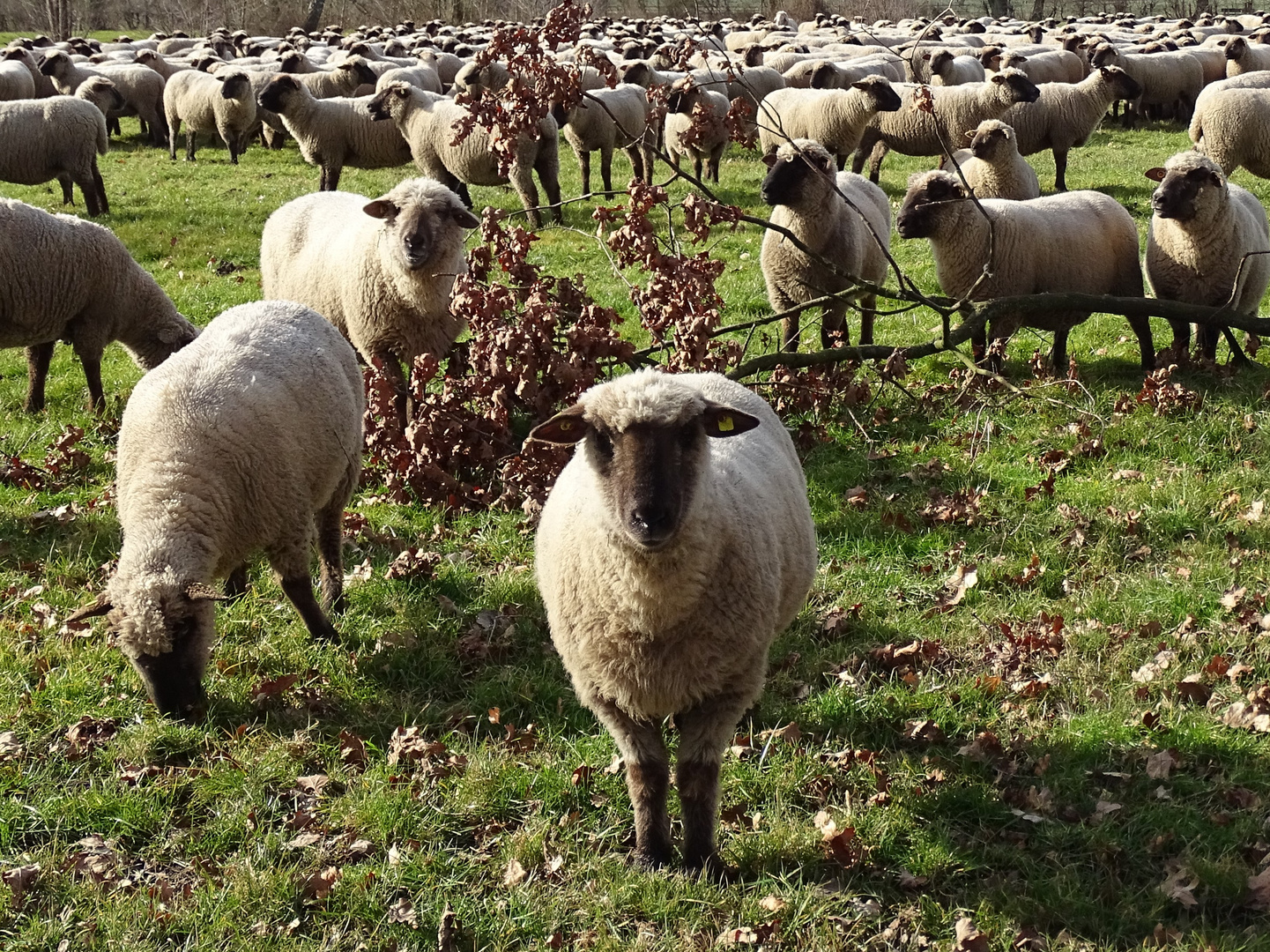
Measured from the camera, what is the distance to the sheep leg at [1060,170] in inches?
622

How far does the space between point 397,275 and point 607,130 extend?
914cm

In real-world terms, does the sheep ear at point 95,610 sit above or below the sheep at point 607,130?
below

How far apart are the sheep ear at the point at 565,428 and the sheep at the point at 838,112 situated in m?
12.5

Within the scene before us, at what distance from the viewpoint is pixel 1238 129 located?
46.5 feet

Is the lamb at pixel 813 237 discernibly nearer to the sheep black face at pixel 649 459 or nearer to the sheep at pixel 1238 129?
the sheep black face at pixel 649 459

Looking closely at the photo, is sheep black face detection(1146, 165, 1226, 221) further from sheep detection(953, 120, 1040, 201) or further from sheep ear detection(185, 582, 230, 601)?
sheep ear detection(185, 582, 230, 601)

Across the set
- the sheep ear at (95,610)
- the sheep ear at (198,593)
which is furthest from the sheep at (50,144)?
the sheep ear at (198,593)

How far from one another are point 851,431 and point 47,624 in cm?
478

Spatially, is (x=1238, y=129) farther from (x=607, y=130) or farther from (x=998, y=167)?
(x=607, y=130)

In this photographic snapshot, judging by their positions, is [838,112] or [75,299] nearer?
[75,299]

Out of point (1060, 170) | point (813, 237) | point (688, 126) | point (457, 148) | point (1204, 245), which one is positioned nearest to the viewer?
point (1204, 245)

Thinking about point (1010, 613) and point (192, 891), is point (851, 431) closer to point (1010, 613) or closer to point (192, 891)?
point (1010, 613)

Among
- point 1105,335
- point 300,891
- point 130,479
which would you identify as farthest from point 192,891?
point 1105,335

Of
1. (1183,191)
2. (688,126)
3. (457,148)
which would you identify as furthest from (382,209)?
(457,148)
